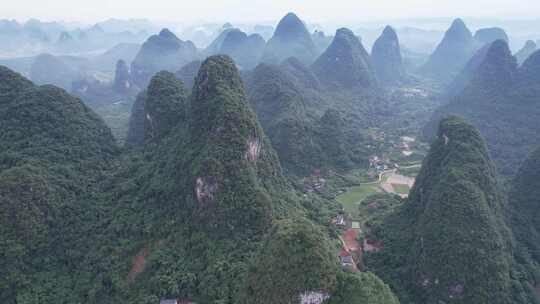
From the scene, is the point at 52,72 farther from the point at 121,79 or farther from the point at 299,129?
the point at 299,129

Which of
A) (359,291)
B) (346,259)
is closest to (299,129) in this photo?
(346,259)

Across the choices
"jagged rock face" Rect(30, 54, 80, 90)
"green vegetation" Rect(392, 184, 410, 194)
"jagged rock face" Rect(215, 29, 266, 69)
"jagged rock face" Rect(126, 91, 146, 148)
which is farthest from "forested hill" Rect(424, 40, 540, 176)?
"jagged rock face" Rect(30, 54, 80, 90)

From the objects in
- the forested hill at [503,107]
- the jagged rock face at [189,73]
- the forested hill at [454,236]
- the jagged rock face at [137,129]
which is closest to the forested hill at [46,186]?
the jagged rock face at [137,129]

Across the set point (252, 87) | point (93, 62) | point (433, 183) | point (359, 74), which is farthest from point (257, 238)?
point (93, 62)

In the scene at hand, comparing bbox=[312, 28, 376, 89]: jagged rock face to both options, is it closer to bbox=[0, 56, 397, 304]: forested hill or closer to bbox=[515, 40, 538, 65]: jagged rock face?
bbox=[515, 40, 538, 65]: jagged rock face

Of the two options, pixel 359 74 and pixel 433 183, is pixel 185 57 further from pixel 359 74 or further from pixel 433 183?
pixel 433 183
